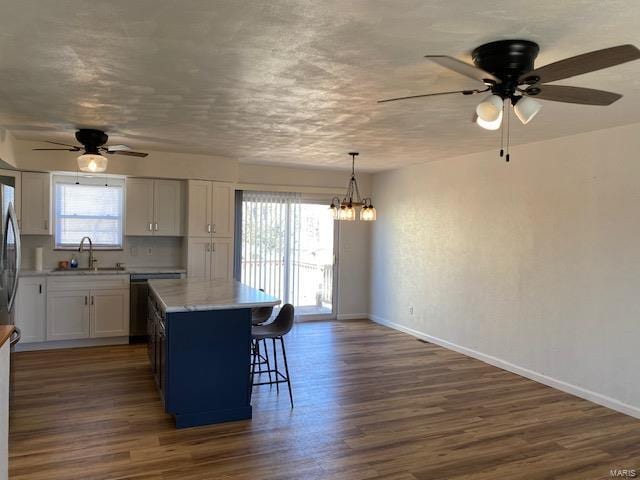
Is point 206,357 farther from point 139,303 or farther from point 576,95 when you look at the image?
point 576,95

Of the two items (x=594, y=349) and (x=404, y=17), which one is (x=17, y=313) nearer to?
(x=404, y=17)

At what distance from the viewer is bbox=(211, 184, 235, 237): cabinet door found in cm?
626

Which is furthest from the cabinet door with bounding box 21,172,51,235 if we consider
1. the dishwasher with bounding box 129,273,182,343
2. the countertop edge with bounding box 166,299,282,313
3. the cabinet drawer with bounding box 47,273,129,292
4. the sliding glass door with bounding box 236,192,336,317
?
the countertop edge with bounding box 166,299,282,313

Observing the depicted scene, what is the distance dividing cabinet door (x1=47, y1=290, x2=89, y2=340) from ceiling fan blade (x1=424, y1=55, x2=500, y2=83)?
5090 mm

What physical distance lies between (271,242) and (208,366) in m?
3.72

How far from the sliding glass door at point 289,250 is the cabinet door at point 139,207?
1326mm

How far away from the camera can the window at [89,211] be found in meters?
6.00

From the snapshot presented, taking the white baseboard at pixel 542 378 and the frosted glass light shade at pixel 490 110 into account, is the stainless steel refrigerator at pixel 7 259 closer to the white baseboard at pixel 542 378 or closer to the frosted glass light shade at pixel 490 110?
the frosted glass light shade at pixel 490 110

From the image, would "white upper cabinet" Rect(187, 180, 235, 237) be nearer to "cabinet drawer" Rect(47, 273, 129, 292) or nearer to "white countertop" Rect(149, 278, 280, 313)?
"cabinet drawer" Rect(47, 273, 129, 292)

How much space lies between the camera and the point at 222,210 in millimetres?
6316

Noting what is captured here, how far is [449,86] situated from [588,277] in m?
2.43

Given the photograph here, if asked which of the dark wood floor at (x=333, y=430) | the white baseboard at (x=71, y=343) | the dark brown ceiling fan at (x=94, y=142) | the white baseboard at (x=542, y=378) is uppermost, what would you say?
the dark brown ceiling fan at (x=94, y=142)

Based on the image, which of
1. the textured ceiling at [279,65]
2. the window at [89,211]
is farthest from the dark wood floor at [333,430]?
the textured ceiling at [279,65]

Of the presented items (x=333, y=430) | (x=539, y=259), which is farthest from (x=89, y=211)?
(x=539, y=259)
